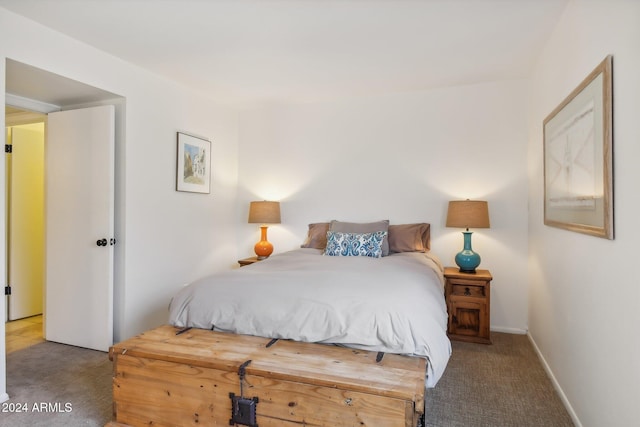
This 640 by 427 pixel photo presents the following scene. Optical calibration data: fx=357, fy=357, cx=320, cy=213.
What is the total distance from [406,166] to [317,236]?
119 cm

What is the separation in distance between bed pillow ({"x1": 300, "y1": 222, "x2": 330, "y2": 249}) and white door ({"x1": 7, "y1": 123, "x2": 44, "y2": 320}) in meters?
3.08

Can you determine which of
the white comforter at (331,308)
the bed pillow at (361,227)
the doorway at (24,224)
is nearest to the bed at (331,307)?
the white comforter at (331,308)

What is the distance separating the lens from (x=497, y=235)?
3.44m

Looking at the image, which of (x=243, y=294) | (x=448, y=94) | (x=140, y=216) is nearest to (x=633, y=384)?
(x=243, y=294)

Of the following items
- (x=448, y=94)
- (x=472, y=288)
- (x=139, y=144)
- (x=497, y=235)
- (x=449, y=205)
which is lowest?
(x=472, y=288)

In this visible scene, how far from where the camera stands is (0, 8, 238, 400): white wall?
2.61 meters

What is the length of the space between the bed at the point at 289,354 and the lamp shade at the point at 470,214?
115cm

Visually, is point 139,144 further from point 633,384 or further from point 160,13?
point 633,384

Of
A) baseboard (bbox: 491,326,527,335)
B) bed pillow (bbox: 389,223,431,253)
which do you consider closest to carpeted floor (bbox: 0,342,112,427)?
bed pillow (bbox: 389,223,431,253)

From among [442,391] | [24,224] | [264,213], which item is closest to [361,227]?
[264,213]

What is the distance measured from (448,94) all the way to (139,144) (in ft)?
9.75

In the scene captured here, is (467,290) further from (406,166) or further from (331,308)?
(331,308)

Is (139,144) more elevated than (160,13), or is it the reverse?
(160,13)

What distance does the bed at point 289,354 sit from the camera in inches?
59.0
